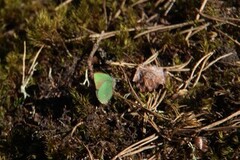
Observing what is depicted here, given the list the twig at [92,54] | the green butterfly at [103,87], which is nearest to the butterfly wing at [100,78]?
the green butterfly at [103,87]

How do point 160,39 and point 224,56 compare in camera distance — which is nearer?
point 224,56

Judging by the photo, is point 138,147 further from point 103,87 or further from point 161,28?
point 161,28

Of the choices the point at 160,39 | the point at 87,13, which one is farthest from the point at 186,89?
the point at 87,13

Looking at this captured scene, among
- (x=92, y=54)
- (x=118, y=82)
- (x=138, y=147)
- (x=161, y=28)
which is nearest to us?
(x=138, y=147)

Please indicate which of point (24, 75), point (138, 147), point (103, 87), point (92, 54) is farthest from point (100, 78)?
point (24, 75)

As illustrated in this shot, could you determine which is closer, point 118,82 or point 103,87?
point 103,87

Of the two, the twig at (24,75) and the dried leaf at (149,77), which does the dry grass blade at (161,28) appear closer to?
the dried leaf at (149,77)

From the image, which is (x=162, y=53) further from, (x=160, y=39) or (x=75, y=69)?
(x=75, y=69)

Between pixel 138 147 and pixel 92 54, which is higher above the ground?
pixel 92 54
